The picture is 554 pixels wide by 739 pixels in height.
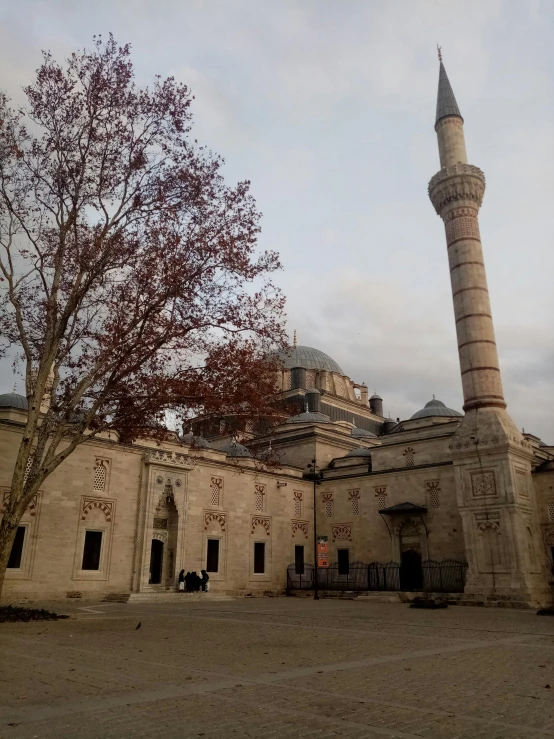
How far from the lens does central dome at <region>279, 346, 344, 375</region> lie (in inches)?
1480

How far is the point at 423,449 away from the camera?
2544cm

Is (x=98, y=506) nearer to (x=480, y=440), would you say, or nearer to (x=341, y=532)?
(x=341, y=532)

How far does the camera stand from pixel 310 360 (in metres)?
38.1

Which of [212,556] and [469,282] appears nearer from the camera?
[469,282]

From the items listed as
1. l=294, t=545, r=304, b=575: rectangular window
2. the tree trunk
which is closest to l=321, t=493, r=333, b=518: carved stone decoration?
l=294, t=545, r=304, b=575: rectangular window

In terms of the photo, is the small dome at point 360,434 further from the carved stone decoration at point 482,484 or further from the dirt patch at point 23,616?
the dirt patch at point 23,616

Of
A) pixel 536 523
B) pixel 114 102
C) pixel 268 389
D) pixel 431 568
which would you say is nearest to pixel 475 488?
pixel 536 523

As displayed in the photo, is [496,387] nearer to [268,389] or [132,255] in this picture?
[268,389]

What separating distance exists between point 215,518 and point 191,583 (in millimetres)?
3093

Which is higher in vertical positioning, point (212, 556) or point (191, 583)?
point (212, 556)

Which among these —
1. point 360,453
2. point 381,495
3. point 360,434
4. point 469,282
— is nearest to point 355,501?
point 381,495

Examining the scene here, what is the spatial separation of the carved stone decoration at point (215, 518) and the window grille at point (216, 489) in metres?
0.45

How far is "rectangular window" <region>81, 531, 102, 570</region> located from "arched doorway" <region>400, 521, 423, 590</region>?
12.4 m

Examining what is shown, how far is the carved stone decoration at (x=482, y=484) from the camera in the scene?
787 inches
